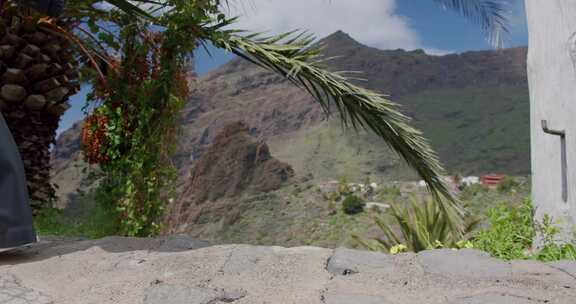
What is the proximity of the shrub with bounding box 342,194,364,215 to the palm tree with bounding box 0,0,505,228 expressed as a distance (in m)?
7.68

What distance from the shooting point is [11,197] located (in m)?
2.63

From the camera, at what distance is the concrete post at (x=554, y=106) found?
111 inches

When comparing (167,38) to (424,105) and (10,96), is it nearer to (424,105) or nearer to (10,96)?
(10,96)

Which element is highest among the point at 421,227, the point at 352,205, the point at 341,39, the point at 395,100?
the point at 341,39

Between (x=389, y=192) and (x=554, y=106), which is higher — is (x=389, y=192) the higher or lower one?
the lower one

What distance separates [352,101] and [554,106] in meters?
1.65

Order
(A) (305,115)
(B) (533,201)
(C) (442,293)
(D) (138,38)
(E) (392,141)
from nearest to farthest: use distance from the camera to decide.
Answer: (C) (442,293)
(B) (533,201)
(E) (392,141)
(D) (138,38)
(A) (305,115)

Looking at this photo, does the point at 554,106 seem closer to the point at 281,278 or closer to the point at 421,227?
the point at 281,278

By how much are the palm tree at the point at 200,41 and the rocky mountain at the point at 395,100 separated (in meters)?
10.4

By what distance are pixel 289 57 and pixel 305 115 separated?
24.0 meters

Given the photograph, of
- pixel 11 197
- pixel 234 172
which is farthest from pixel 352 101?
pixel 234 172

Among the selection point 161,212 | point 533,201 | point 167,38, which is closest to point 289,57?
point 167,38

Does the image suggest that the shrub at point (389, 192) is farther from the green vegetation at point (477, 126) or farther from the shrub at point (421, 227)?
the shrub at point (421, 227)

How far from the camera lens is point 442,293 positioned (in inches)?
77.4
